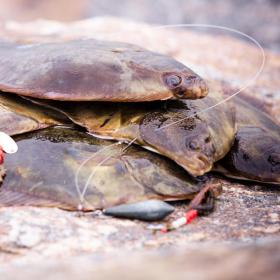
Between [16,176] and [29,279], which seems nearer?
[29,279]

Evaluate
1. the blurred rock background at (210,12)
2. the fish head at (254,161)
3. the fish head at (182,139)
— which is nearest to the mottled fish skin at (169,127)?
the fish head at (182,139)

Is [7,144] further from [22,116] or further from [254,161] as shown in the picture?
[254,161]

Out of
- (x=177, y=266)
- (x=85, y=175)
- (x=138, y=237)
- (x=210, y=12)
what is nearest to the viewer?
(x=177, y=266)

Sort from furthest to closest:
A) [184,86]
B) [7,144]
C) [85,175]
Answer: [184,86] → [7,144] → [85,175]

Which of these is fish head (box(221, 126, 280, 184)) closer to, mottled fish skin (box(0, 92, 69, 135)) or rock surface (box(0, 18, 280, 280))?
rock surface (box(0, 18, 280, 280))

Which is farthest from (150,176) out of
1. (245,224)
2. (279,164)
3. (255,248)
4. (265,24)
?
(265,24)

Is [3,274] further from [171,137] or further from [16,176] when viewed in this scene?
[171,137]

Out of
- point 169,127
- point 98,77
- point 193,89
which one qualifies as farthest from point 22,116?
point 193,89
